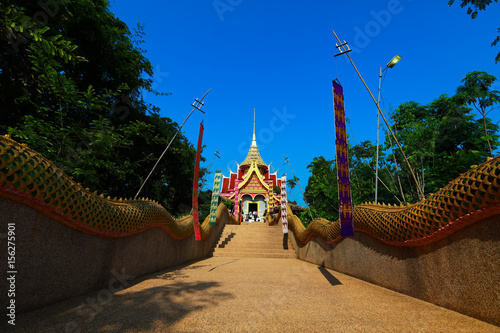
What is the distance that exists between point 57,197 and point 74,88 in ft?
18.0

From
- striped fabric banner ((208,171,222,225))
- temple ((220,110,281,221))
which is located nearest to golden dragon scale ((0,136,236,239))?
striped fabric banner ((208,171,222,225))

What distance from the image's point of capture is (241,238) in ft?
37.9

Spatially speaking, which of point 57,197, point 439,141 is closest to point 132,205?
point 57,197

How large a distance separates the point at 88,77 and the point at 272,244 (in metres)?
10.6

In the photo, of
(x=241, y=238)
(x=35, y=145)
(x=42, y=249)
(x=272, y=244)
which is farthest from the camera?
(x=241, y=238)

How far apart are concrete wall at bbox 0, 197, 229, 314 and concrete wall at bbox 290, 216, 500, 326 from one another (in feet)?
15.8

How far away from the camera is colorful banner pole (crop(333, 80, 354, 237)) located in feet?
15.5

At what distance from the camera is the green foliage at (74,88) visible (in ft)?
17.4

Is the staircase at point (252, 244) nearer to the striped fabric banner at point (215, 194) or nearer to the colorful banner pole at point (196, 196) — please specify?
the striped fabric banner at point (215, 194)

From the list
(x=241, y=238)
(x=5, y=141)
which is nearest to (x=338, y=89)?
(x=5, y=141)

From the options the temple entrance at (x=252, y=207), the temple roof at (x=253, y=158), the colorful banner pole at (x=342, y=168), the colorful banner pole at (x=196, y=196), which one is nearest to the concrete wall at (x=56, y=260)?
the colorful banner pole at (x=196, y=196)

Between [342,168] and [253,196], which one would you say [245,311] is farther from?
[253,196]

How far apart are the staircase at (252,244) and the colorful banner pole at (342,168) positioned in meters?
5.44

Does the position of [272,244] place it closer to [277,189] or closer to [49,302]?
[49,302]
